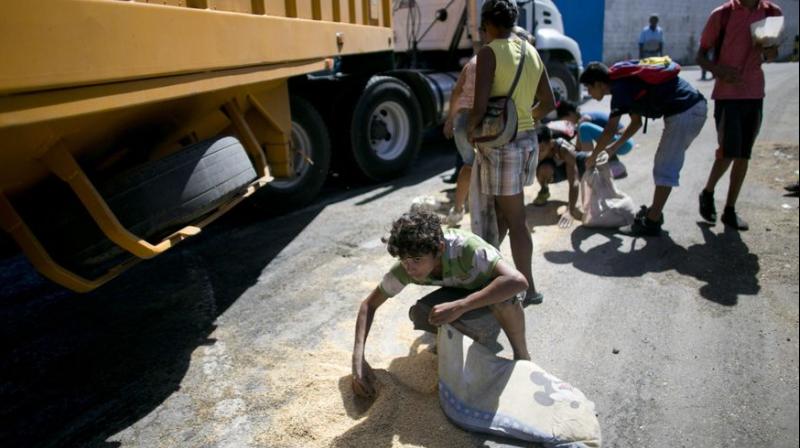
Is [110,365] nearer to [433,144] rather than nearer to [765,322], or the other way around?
[765,322]

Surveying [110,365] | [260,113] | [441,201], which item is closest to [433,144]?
[441,201]

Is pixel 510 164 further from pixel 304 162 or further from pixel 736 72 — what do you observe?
pixel 304 162

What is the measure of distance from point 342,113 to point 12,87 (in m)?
4.44

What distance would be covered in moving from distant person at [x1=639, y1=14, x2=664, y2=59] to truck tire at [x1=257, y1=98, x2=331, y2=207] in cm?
905

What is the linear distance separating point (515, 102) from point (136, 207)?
203 centimetres

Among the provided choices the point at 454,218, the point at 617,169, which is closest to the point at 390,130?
the point at 454,218

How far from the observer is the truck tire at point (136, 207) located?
2.80 m

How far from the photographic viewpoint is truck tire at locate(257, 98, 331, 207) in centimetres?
555

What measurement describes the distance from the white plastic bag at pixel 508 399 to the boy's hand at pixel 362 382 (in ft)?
1.04

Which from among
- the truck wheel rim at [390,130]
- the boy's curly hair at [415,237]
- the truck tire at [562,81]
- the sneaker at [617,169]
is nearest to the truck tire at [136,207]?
the boy's curly hair at [415,237]

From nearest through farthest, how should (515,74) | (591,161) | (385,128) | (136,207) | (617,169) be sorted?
(136,207) → (515,74) → (591,161) → (617,169) → (385,128)

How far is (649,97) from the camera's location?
428 cm

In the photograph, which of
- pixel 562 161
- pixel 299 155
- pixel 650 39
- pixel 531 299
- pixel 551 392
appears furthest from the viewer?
pixel 650 39

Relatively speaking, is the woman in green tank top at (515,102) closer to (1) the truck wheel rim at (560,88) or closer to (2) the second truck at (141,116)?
(2) the second truck at (141,116)
